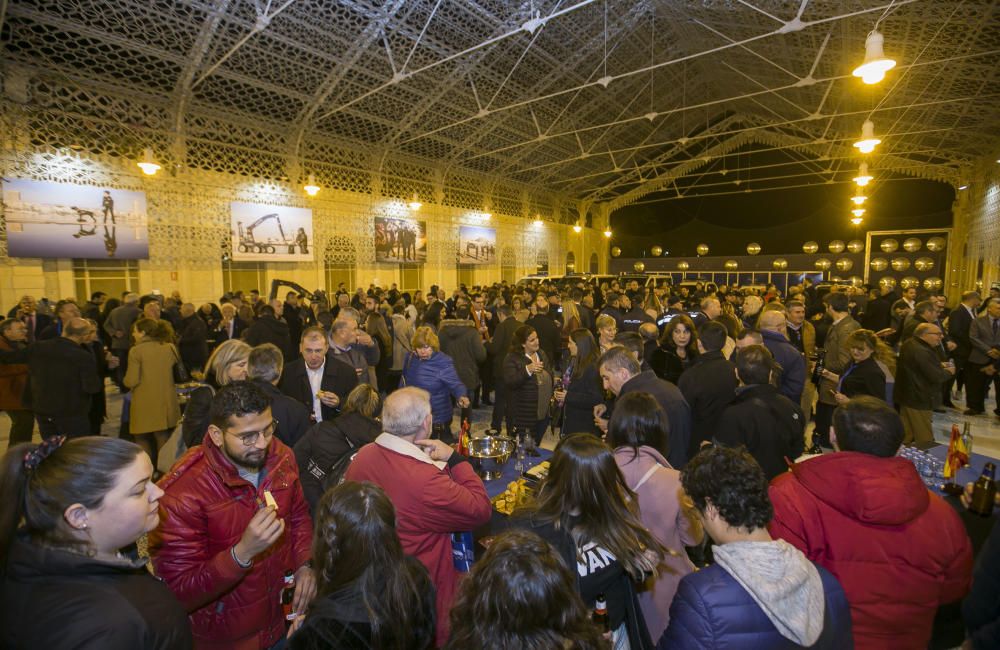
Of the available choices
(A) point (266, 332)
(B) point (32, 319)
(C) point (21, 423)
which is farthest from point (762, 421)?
(B) point (32, 319)

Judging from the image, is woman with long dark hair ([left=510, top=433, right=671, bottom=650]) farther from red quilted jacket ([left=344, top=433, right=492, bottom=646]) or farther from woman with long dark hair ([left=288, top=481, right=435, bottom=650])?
woman with long dark hair ([left=288, top=481, right=435, bottom=650])

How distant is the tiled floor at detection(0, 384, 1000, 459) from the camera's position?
5.32 meters

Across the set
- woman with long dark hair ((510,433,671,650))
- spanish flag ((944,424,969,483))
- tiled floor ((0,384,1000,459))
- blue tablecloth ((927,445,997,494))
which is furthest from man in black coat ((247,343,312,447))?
spanish flag ((944,424,969,483))

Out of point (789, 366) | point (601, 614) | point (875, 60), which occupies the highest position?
point (875, 60)

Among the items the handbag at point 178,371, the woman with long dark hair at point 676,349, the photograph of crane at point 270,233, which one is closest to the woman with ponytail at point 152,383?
the handbag at point 178,371

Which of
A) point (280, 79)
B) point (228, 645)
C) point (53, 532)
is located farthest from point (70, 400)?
point (280, 79)

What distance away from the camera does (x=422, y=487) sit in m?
1.78

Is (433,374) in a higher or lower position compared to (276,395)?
lower

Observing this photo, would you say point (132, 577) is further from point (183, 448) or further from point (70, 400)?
point (70, 400)

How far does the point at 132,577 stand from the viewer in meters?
1.09

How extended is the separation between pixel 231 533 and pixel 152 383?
3.10 meters

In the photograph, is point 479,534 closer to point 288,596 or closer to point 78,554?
point 288,596

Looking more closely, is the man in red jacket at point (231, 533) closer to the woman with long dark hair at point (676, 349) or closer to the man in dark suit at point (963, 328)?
the woman with long dark hair at point (676, 349)

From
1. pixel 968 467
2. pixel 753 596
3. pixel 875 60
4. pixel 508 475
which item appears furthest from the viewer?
pixel 875 60
